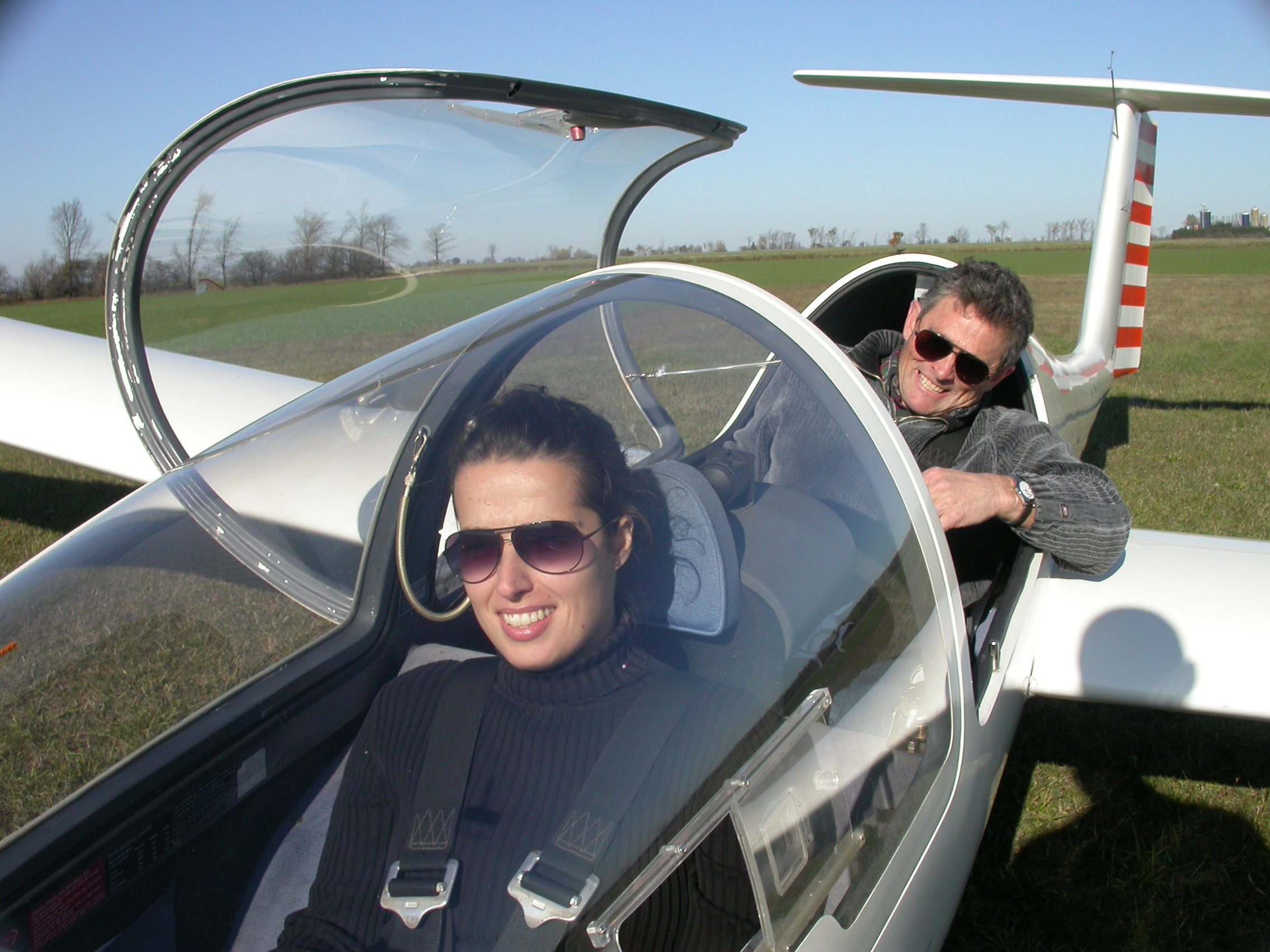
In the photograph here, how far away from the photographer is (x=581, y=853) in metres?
0.95

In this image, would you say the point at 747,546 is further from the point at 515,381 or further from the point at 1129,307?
the point at 1129,307

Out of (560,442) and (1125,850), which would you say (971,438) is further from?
(560,442)

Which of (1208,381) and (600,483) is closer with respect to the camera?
(600,483)

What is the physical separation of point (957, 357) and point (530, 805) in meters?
1.69

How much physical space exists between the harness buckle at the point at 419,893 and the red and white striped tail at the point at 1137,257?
545cm

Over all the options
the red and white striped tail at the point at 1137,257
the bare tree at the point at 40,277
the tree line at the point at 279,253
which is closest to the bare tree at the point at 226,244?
the tree line at the point at 279,253

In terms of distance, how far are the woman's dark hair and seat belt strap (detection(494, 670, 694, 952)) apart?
280 mm

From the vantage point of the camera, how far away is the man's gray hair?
7.37ft

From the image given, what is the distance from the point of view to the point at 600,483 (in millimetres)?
1171

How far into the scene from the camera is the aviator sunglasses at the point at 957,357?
222 centimetres

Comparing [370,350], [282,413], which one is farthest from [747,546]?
[370,350]

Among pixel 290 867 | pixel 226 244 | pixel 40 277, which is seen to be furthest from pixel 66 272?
pixel 290 867

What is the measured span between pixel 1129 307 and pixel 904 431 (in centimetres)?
426

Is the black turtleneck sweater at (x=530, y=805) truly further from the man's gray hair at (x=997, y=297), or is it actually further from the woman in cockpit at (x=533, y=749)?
the man's gray hair at (x=997, y=297)
